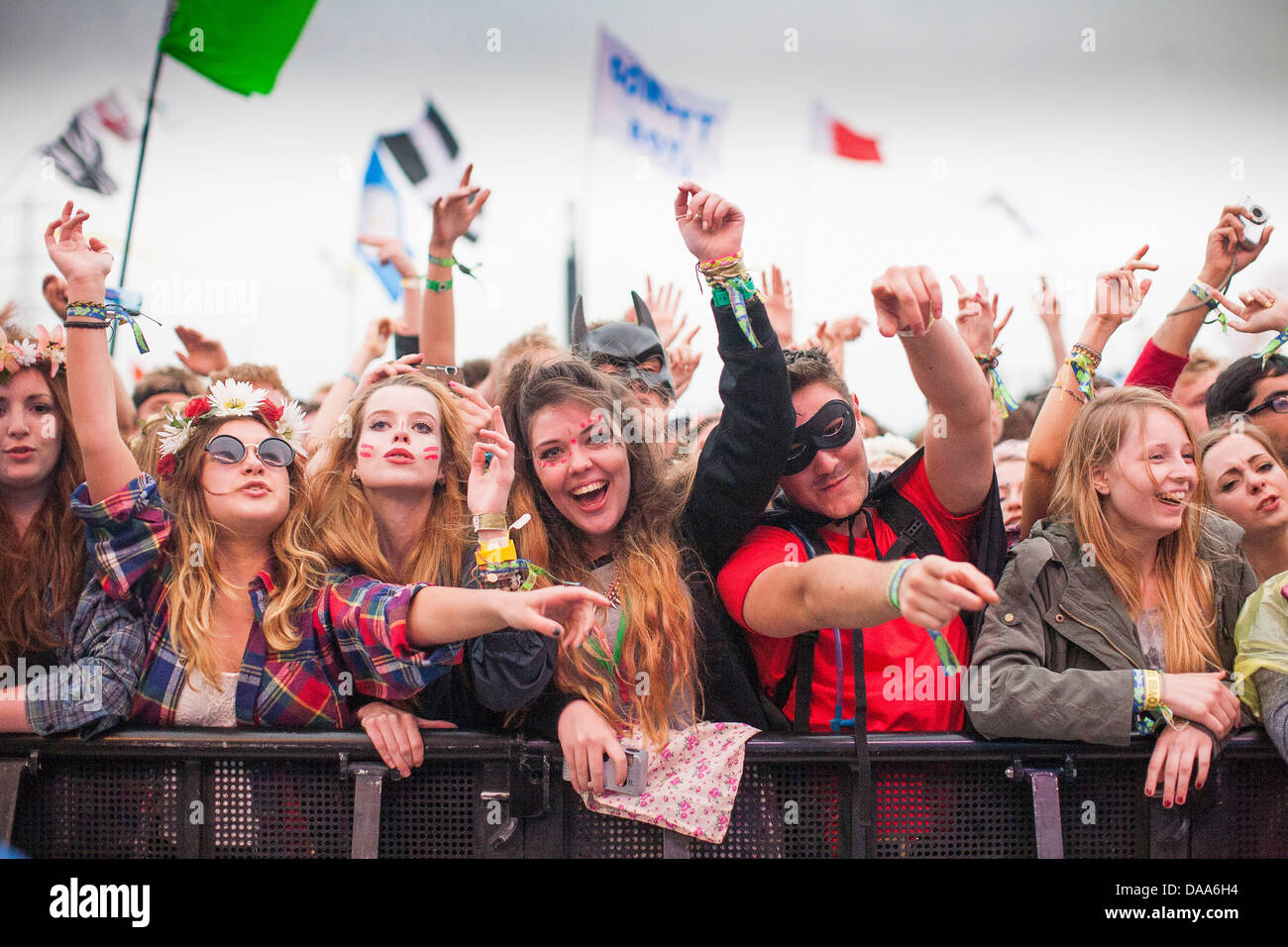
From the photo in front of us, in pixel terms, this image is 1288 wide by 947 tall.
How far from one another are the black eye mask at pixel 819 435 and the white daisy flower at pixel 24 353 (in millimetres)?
1987

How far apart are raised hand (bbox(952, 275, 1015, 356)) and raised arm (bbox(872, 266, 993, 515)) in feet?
1.99

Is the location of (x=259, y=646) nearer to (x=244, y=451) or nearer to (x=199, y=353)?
(x=244, y=451)

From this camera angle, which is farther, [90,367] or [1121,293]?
[1121,293]

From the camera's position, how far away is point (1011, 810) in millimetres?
2150

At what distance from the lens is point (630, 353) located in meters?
3.21

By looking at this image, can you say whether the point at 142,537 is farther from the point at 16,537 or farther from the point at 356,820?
the point at 356,820

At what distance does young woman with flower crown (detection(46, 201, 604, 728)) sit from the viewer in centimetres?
225

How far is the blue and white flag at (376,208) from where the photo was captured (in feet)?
19.8

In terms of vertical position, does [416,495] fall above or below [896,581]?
above

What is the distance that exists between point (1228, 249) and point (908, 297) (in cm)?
124

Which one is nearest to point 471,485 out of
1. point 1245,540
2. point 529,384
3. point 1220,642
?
point 529,384

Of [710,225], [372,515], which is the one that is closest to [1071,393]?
[710,225]

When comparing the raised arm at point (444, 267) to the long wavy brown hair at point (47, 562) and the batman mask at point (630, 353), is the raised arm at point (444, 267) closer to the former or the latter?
the batman mask at point (630, 353)

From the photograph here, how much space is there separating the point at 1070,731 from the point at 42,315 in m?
5.96
